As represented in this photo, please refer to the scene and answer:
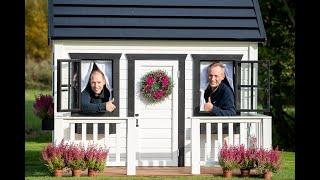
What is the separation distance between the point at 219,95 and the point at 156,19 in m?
1.84

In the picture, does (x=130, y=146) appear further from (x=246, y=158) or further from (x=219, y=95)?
(x=219, y=95)

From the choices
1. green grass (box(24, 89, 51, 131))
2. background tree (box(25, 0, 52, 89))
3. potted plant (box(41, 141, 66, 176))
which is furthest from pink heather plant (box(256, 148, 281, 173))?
background tree (box(25, 0, 52, 89))

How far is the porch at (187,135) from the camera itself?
36.8ft

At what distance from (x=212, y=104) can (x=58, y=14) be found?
3.22m

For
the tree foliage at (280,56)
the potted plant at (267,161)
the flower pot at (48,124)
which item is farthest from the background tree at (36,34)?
the potted plant at (267,161)

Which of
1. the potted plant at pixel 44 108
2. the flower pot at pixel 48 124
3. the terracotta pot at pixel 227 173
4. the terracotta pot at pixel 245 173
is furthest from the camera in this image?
the potted plant at pixel 44 108

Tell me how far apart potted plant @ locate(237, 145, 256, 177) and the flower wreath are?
6.68 ft

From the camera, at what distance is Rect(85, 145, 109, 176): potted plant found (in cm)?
1062

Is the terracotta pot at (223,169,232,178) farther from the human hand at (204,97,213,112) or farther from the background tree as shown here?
the background tree

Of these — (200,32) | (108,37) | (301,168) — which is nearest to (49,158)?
(108,37)

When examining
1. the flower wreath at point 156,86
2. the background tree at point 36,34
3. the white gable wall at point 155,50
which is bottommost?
the flower wreath at point 156,86

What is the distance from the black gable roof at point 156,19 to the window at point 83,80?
42 centimetres

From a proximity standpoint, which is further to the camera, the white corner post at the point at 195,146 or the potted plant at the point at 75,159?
the white corner post at the point at 195,146

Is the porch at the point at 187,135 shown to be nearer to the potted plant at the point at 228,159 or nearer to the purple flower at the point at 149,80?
the potted plant at the point at 228,159
